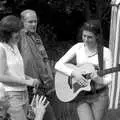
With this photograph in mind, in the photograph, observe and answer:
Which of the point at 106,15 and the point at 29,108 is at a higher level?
the point at 29,108

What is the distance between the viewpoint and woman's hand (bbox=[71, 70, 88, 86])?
3.90 meters

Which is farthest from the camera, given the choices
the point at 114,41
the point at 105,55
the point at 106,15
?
the point at 106,15

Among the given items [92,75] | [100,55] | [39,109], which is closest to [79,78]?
[92,75]

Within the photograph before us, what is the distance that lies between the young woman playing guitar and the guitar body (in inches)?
1.3

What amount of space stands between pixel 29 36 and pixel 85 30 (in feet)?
1.85

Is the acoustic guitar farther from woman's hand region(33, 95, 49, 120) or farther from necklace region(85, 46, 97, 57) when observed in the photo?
woman's hand region(33, 95, 49, 120)

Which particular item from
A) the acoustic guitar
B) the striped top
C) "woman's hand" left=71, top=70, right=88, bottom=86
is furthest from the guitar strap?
the striped top

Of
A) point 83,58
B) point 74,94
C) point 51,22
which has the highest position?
point 83,58

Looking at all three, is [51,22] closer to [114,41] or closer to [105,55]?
[114,41]

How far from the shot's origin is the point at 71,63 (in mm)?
4102

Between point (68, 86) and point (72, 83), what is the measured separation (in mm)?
83

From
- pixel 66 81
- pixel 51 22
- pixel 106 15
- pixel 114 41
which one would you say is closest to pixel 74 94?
pixel 66 81

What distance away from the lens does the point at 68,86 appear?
4133 millimetres

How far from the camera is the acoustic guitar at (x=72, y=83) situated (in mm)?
3824
